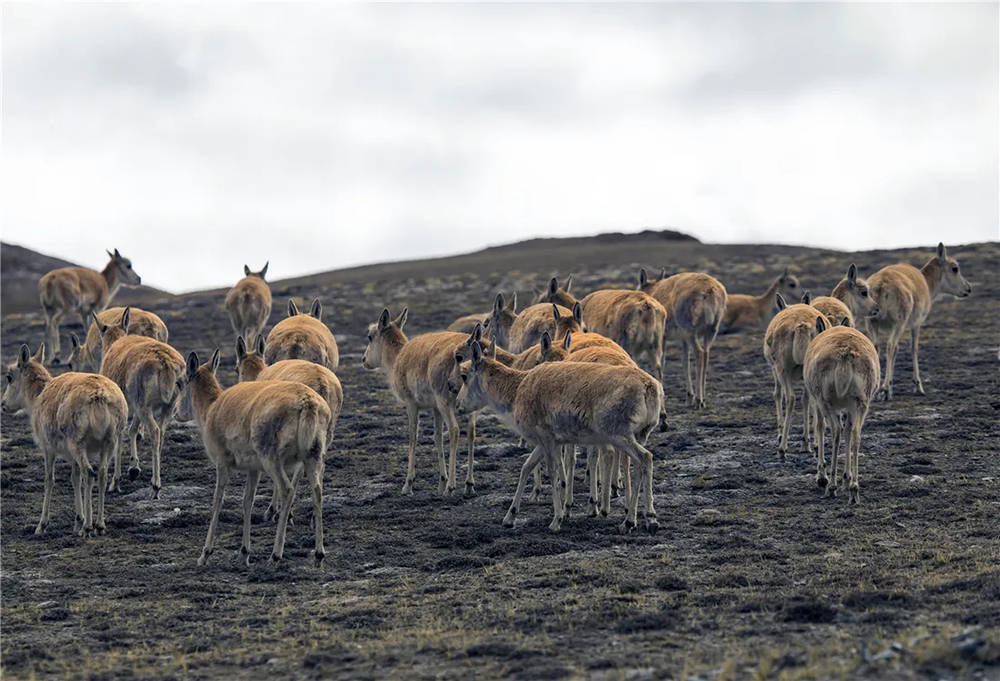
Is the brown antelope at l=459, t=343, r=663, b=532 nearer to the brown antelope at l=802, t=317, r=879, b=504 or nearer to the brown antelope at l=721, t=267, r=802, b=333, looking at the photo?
the brown antelope at l=802, t=317, r=879, b=504

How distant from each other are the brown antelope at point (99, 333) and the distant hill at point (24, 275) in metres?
46.5

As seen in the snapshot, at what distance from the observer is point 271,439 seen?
13.2 metres

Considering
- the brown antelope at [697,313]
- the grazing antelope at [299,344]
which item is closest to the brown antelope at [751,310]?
the brown antelope at [697,313]

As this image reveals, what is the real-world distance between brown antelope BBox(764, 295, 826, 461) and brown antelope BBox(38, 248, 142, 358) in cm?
1777

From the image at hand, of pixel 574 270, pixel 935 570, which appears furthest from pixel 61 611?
pixel 574 270

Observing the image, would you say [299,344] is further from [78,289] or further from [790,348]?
[78,289]

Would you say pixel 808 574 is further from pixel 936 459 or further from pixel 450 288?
pixel 450 288

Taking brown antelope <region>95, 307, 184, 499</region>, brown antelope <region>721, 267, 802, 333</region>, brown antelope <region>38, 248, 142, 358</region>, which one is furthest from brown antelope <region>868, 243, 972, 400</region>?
brown antelope <region>38, 248, 142, 358</region>

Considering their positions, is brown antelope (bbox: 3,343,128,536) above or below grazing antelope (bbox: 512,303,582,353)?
below

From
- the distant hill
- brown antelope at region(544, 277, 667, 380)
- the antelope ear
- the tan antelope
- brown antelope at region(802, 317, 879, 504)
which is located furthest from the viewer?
the distant hill

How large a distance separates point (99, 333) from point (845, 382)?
40.8ft

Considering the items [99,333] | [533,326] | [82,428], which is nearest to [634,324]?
[533,326]

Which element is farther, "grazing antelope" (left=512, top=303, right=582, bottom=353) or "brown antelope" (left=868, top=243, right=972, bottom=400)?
"brown antelope" (left=868, top=243, right=972, bottom=400)

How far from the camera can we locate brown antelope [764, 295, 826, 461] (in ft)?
57.7
